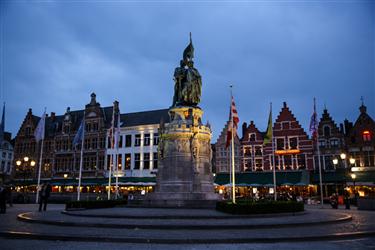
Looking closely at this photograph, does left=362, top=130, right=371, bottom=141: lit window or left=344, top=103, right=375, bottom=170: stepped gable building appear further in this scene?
left=362, top=130, right=371, bottom=141: lit window

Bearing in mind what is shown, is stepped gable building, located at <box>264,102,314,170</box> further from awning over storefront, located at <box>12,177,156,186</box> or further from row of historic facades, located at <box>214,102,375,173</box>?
awning over storefront, located at <box>12,177,156,186</box>

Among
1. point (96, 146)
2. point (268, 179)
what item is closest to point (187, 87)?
point (268, 179)

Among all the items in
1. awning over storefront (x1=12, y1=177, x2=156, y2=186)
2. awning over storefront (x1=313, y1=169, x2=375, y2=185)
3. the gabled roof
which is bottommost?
awning over storefront (x1=12, y1=177, x2=156, y2=186)

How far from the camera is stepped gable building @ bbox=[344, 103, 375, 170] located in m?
48.4

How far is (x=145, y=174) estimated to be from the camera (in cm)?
5603

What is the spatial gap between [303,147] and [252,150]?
8082mm

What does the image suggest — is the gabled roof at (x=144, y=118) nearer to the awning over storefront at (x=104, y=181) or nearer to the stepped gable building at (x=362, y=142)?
the awning over storefront at (x=104, y=181)

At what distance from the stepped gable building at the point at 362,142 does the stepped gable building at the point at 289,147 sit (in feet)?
18.8

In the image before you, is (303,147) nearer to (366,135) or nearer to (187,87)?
(366,135)

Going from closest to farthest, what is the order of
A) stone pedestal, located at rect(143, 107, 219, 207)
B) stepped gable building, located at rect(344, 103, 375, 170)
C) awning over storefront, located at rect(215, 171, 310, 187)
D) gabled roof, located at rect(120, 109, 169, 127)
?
stone pedestal, located at rect(143, 107, 219, 207)
stepped gable building, located at rect(344, 103, 375, 170)
awning over storefront, located at rect(215, 171, 310, 187)
gabled roof, located at rect(120, 109, 169, 127)

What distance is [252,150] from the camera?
185 feet

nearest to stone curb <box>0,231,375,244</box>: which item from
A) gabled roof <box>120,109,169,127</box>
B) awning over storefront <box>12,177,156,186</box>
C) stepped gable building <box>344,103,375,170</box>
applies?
awning over storefront <box>12,177,156,186</box>

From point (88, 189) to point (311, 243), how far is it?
4995cm

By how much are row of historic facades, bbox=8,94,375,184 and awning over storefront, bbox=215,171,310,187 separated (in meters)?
1.79
